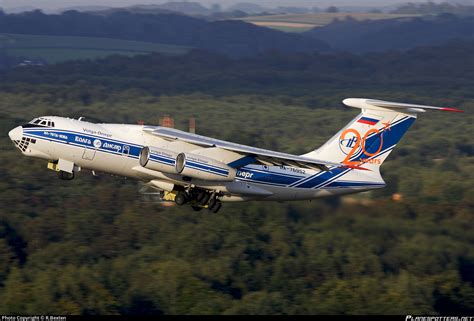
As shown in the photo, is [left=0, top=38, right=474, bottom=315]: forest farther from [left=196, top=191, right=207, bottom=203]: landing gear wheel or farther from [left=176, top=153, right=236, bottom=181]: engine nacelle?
[left=176, top=153, right=236, bottom=181]: engine nacelle

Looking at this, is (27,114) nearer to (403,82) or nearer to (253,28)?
(403,82)

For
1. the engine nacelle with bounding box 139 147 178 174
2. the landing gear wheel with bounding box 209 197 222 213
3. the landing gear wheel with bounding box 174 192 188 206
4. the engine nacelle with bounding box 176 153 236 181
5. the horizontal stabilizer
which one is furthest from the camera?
the landing gear wheel with bounding box 209 197 222 213

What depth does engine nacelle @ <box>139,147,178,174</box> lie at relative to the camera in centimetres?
2280

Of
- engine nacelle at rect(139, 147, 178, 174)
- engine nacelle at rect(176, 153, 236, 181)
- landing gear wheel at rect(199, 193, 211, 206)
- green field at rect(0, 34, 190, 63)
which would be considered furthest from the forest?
green field at rect(0, 34, 190, 63)

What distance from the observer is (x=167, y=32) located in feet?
637

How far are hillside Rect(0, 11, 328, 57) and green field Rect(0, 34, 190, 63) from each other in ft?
22.0

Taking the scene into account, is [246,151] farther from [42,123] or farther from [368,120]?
[42,123]

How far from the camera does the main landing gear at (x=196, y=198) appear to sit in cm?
2444

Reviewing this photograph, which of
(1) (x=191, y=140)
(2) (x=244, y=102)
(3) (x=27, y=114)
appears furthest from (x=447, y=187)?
(2) (x=244, y=102)

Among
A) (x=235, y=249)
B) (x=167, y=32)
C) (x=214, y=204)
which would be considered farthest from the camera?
(x=167, y=32)

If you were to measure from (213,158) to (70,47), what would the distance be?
138749 mm

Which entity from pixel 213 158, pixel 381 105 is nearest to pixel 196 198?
pixel 213 158

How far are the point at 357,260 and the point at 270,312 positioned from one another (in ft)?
14.0

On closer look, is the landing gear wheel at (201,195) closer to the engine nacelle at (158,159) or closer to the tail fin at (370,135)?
the engine nacelle at (158,159)
